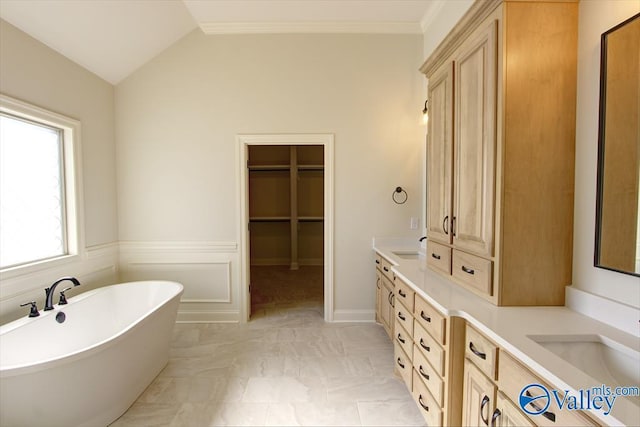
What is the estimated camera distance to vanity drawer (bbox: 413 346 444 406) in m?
1.48

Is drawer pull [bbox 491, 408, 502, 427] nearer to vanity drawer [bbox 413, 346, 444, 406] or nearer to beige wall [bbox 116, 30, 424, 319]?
vanity drawer [bbox 413, 346, 444, 406]

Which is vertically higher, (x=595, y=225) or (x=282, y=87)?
(x=282, y=87)

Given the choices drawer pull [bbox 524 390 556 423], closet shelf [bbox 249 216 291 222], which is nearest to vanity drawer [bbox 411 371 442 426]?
drawer pull [bbox 524 390 556 423]

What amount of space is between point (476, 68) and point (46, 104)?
3.29 meters

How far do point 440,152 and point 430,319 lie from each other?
112 centimetres

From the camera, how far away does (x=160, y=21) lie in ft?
9.14

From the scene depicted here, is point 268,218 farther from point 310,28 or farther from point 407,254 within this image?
point 310,28

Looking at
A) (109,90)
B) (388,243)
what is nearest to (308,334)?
(388,243)

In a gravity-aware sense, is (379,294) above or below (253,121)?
below

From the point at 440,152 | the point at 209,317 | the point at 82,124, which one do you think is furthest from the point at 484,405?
the point at 82,124

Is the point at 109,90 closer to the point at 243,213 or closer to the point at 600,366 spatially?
the point at 243,213

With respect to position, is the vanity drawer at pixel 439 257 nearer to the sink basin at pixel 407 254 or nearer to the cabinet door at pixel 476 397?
the cabinet door at pixel 476 397

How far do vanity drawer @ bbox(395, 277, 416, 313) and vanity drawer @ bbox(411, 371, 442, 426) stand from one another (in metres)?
0.43

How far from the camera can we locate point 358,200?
10.8 ft
